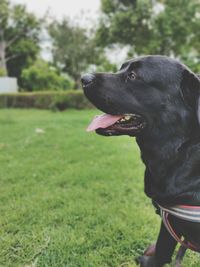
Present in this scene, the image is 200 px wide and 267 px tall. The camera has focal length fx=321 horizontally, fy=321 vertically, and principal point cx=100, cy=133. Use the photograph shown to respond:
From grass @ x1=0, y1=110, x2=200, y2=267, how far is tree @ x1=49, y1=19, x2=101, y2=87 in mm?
22586

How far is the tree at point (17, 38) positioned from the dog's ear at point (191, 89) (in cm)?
2871

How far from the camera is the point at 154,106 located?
1.48 m

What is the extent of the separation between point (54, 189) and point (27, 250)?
1.14 metres

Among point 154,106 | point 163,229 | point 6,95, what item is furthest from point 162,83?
point 6,95

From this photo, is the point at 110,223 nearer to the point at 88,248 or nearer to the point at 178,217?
the point at 88,248

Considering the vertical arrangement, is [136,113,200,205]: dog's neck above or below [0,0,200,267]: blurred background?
above

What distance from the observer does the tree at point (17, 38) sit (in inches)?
1107

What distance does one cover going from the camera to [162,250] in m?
1.86

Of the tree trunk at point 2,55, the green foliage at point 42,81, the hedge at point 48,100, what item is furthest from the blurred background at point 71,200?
the tree trunk at point 2,55

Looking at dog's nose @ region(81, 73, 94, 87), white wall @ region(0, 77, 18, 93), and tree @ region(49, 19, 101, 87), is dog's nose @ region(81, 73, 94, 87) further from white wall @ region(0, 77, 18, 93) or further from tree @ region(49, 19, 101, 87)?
tree @ region(49, 19, 101, 87)

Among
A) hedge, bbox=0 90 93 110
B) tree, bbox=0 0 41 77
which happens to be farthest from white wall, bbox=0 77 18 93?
tree, bbox=0 0 41 77

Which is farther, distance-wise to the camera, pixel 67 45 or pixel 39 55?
pixel 39 55

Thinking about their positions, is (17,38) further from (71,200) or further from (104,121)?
(104,121)

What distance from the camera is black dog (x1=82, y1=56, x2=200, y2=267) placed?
1463mm
